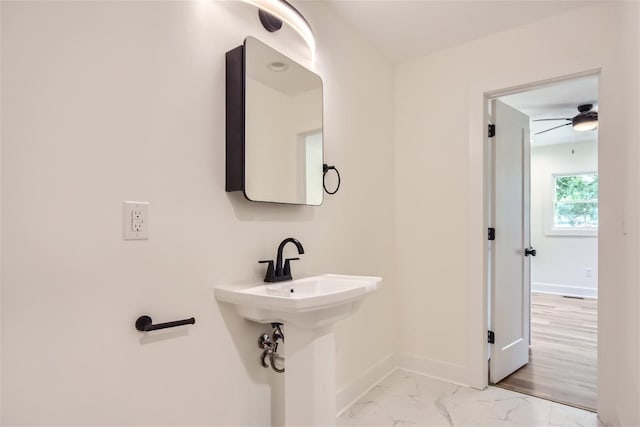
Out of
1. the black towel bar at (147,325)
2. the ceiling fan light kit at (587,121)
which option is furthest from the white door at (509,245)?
the black towel bar at (147,325)

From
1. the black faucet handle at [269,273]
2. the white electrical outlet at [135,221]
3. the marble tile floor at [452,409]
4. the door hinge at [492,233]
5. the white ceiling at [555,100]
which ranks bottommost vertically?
the marble tile floor at [452,409]

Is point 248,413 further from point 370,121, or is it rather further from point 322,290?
point 370,121

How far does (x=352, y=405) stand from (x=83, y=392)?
5.09ft

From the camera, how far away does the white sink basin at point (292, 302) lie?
122cm

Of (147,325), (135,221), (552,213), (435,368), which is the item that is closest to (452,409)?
(435,368)

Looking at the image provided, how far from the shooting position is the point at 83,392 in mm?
1044

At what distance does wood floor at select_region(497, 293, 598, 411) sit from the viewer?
2305mm

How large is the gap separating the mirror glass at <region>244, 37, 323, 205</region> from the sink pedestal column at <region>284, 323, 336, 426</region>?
2.03ft

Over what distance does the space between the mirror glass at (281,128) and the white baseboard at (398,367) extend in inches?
47.8

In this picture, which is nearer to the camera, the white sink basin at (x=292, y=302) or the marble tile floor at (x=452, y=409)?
the white sink basin at (x=292, y=302)

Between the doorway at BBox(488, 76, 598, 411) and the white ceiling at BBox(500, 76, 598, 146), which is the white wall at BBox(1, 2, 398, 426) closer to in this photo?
the doorway at BBox(488, 76, 598, 411)

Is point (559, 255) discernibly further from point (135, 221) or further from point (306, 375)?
point (135, 221)

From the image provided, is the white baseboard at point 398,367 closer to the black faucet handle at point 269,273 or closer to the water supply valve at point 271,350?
the water supply valve at point 271,350

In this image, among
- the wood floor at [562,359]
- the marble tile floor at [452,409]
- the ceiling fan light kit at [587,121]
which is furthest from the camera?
the ceiling fan light kit at [587,121]
